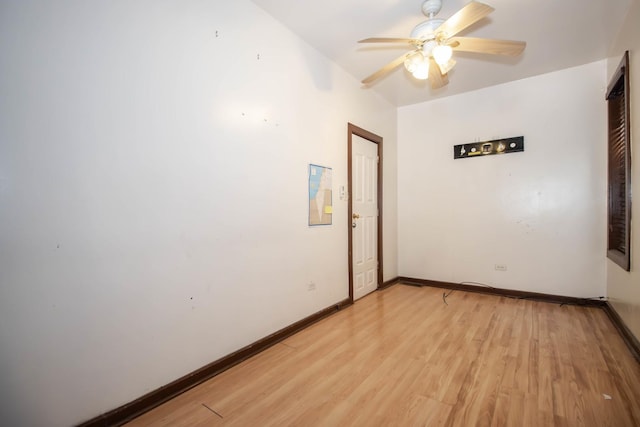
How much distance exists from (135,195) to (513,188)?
13.5 feet

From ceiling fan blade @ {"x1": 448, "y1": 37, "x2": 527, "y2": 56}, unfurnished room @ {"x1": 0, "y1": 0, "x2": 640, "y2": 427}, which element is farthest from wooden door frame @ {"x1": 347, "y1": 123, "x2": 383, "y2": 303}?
ceiling fan blade @ {"x1": 448, "y1": 37, "x2": 527, "y2": 56}

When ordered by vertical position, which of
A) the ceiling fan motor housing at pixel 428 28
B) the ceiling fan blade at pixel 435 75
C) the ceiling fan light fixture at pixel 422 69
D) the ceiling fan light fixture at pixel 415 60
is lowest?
the ceiling fan light fixture at pixel 422 69

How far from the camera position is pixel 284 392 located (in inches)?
68.1

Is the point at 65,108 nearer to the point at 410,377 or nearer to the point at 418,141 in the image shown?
the point at 410,377

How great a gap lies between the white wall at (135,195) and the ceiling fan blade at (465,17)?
133 centimetres

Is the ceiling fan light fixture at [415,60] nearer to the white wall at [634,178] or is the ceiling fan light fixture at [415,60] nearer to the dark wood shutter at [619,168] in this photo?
the white wall at [634,178]

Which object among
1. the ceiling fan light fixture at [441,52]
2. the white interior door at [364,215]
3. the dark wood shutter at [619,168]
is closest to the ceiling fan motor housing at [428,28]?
the ceiling fan light fixture at [441,52]

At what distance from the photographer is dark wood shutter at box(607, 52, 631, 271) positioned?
2.35 metres

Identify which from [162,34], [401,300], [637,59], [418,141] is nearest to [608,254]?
[637,59]

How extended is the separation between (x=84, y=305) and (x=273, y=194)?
Result: 4.63 feet

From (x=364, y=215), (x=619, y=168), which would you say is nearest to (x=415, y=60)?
(x=364, y=215)

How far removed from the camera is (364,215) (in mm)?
3691

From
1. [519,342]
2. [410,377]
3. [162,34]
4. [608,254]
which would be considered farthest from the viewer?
[608,254]

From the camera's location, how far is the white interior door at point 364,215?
11.5ft
